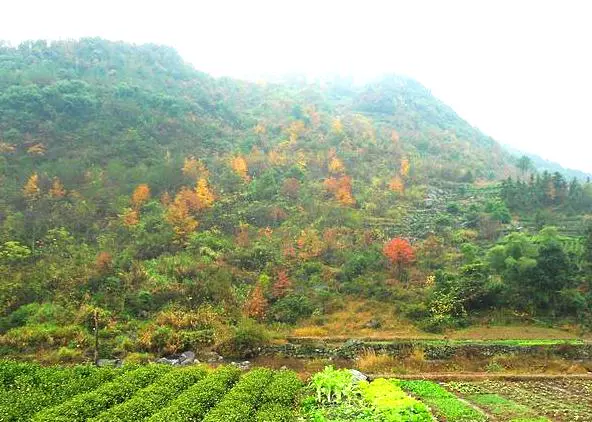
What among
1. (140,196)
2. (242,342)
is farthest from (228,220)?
(242,342)

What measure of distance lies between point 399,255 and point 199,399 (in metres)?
25.4

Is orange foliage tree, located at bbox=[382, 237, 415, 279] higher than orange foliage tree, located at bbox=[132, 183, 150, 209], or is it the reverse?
orange foliage tree, located at bbox=[132, 183, 150, 209]

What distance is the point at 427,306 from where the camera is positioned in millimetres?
34281

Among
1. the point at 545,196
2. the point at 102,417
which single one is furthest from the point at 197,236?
the point at 545,196

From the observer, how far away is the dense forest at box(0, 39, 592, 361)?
33.2 m

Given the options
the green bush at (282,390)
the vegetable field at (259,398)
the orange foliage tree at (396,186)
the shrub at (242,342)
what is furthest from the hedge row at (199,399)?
the orange foliage tree at (396,186)

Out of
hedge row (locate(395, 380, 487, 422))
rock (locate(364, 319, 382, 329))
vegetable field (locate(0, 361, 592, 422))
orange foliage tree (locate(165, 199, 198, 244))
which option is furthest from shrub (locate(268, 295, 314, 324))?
hedge row (locate(395, 380, 487, 422))

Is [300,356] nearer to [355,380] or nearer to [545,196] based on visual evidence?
[355,380]

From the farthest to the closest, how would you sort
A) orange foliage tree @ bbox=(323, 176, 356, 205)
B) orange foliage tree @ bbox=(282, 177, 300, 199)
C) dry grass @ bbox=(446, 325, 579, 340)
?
orange foliage tree @ bbox=(282, 177, 300, 199) < orange foliage tree @ bbox=(323, 176, 356, 205) < dry grass @ bbox=(446, 325, 579, 340)

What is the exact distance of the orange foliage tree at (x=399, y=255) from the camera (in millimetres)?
38656

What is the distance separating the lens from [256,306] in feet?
113

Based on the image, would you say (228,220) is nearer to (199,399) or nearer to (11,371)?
(11,371)

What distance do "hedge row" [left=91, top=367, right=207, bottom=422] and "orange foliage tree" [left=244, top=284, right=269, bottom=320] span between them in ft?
42.8

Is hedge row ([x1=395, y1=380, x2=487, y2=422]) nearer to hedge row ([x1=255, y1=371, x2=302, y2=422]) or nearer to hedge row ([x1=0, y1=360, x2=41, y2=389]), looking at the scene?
hedge row ([x1=255, y1=371, x2=302, y2=422])
